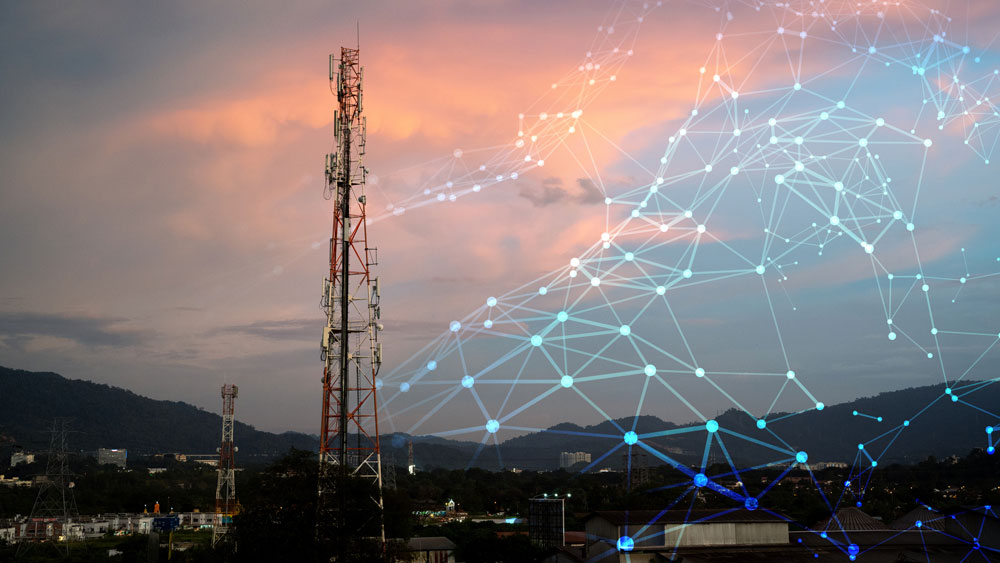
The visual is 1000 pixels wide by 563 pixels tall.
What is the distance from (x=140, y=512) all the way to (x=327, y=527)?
70.9 metres

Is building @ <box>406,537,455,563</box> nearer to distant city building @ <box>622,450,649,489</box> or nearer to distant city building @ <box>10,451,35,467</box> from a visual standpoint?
distant city building @ <box>622,450,649,489</box>

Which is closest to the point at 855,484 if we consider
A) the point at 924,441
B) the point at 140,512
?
the point at 140,512

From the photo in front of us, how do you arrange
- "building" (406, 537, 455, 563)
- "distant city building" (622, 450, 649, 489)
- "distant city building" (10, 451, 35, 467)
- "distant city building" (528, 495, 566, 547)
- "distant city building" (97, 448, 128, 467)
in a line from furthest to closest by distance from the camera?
1. "distant city building" (97, 448, 128, 467)
2. "distant city building" (10, 451, 35, 467)
3. "distant city building" (622, 450, 649, 489)
4. "distant city building" (528, 495, 566, 547)
5. "building" (406, 537, 455, 563)

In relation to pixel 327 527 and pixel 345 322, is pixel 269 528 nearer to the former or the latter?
pixel 327 527

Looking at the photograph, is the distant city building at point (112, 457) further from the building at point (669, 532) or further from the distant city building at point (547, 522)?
the building at point (669, 532)

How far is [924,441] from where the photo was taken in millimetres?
194000

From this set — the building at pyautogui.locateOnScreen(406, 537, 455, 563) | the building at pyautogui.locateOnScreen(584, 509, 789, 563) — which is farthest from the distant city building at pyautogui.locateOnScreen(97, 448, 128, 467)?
the building at pyautogui.locateOnScreen(584, 509, 789, 563)

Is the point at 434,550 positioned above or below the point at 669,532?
below

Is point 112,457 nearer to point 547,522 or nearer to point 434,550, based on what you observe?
point 434,550

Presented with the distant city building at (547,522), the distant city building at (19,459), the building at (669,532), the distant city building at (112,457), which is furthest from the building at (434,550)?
the distant city building at (112,457)

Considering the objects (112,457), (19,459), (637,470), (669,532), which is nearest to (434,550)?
(669,532)

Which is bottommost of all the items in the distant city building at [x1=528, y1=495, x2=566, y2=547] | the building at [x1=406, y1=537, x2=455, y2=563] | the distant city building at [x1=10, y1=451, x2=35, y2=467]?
the building at [x1=406, y1=537, x2=455, y2=563]

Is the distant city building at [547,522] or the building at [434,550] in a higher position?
the distant city building at [547,522]

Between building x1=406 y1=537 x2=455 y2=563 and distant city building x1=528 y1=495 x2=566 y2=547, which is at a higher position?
distant city building x1=528 y1=495 x2=566 y2=547
